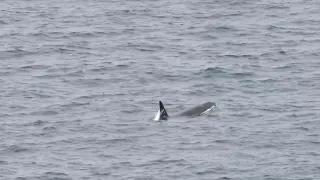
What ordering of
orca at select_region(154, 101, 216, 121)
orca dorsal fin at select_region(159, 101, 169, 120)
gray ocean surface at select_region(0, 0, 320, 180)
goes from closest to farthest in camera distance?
gray ocean surface at select_region(0, 0, 320, 180) < orca dorsal fin at select_region(159, 101, 169, 120) < orca at select_region(154, 101, 216, 121)

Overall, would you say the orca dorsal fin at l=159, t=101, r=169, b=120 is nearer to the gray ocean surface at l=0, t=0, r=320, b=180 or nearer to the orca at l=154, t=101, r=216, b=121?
the orca at l=154, t=101, r=216, b=121

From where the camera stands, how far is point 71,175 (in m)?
46.8

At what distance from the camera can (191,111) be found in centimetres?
5728

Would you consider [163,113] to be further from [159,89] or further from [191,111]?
[159,89]

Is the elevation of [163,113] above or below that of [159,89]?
above

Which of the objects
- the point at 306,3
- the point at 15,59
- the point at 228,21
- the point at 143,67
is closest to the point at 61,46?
the point at 15,59

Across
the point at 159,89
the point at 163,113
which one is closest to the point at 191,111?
the point at 163,113

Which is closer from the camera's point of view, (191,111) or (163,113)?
(163,113)

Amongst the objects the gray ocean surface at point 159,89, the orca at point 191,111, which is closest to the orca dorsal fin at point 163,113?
the orca at point 191,111

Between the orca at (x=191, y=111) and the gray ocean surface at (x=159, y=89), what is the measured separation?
0.55 m

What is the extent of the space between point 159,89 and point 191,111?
5320 millimetres

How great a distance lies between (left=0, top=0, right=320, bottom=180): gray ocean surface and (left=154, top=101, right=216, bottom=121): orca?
1.79 feet

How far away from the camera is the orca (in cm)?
5577

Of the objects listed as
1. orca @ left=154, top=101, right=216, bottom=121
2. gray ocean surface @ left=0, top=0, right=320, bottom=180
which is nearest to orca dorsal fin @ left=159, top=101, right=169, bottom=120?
orca @ left=154, top=101, right=216, bottom=121
